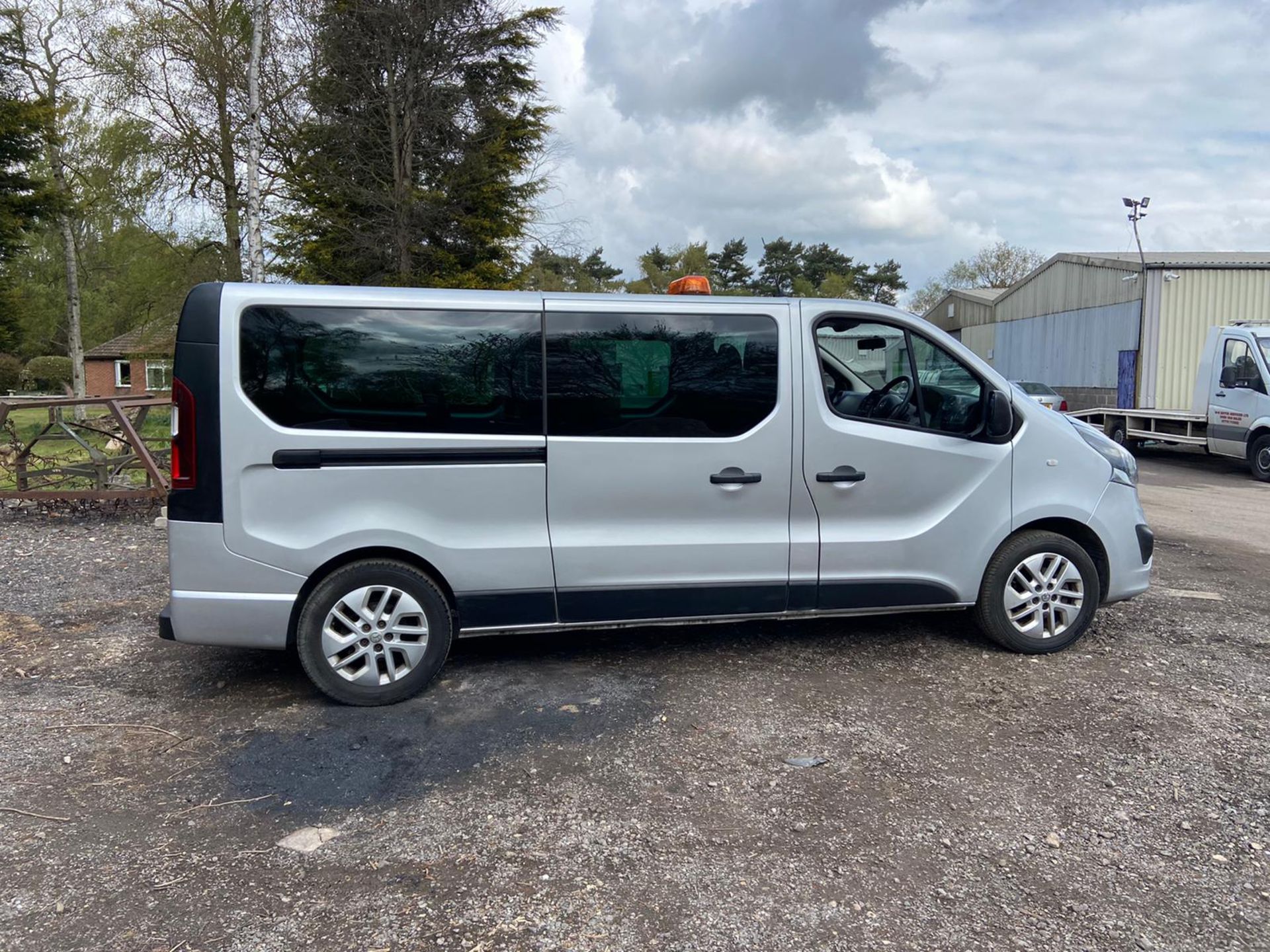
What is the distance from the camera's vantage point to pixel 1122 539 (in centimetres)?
501

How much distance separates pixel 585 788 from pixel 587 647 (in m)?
1.69

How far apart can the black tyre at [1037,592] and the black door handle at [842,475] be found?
0.97m

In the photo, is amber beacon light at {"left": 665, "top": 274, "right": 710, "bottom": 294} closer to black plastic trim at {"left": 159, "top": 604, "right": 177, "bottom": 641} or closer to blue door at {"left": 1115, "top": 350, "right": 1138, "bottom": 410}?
black plastic trim at {"left": 159, "top": 604, "right": 177, "bottom": 641}

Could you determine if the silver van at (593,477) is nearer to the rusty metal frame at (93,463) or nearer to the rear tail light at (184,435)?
the rear tail light at (184,435)

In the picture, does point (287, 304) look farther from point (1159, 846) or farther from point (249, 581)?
point (1159, 846)

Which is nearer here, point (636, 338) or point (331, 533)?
point (331, 533)

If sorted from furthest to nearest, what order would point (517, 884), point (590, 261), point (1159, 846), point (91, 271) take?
1. point (590, 261)
2. point (91, 271)
3. point (1159, 846)
4. point (517, 884)

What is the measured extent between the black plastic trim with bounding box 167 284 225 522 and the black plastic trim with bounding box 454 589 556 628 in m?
1.20

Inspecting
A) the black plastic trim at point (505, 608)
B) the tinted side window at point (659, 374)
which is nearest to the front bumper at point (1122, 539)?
the tinted side window at point (659, 374)

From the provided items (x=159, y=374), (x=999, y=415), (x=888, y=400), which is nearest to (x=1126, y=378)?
(x=999, y=415)

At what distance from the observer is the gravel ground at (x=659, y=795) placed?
2707 millimetres

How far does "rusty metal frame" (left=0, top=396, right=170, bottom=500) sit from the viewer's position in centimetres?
907

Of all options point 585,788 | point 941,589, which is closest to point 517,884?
point 585,788

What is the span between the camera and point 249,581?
13.4 ft
